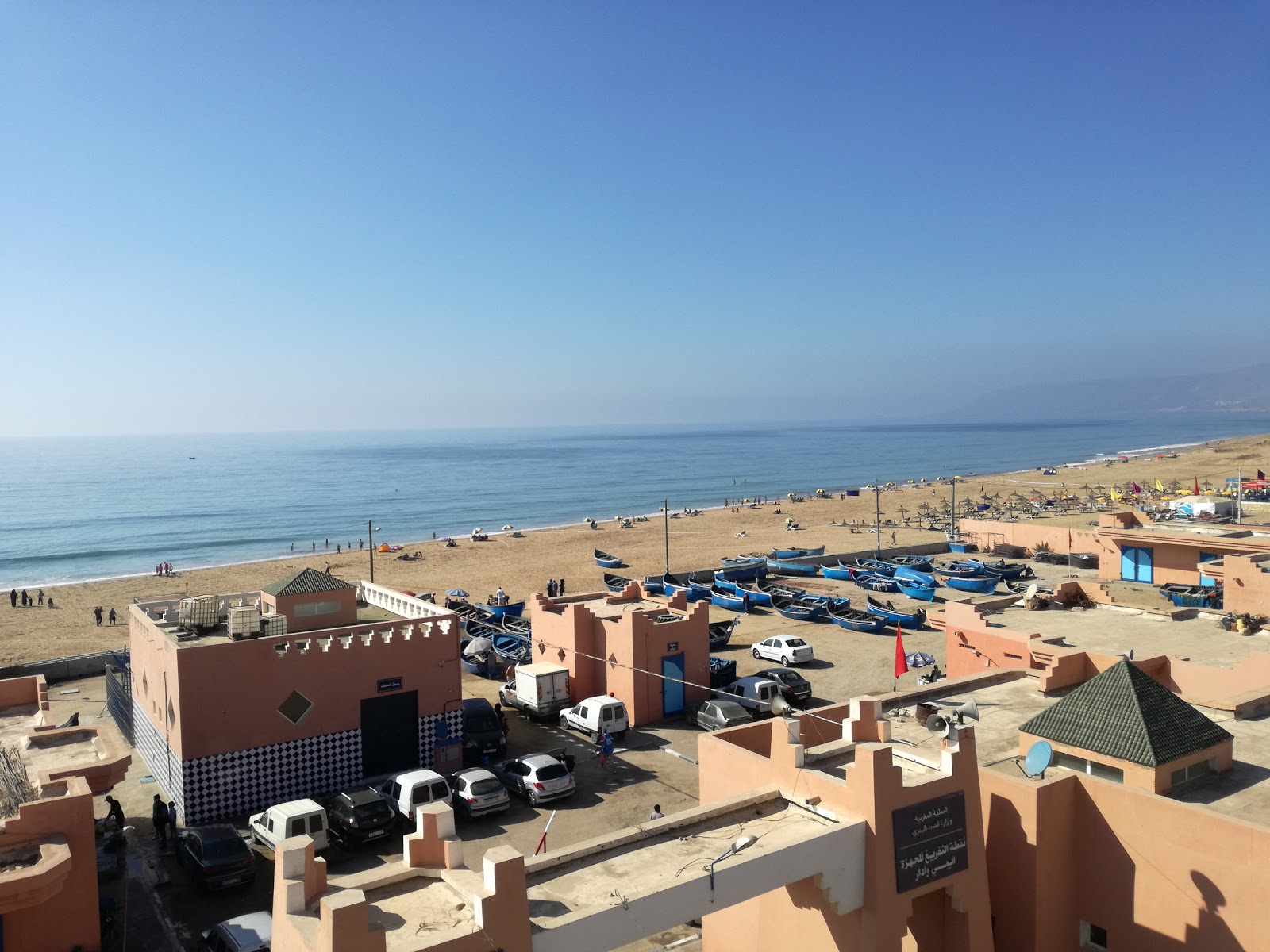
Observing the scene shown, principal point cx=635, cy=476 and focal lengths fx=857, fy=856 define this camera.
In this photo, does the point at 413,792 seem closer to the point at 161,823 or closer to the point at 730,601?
the point at 161,823

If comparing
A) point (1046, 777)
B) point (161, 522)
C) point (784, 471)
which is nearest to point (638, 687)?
point (1046, 777)

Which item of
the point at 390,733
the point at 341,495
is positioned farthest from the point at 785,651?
the point at 341,495

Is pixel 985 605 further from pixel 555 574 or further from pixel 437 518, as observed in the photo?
pixel 437 518

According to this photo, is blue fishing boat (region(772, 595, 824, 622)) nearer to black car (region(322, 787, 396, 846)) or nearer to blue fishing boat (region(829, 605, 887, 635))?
blue fishing boat (region(829, 605, 887, 635))

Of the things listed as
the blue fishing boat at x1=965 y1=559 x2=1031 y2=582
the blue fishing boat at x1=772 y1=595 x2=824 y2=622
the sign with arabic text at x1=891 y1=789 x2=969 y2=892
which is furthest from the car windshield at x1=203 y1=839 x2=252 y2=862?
the blue fishing boat at x1=965 y1=559 x2=1031 y2=582

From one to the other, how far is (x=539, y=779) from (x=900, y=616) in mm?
18586

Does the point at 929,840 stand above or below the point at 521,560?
above

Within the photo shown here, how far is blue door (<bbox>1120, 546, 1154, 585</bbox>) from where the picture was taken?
34219mm

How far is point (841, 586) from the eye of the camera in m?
42.5

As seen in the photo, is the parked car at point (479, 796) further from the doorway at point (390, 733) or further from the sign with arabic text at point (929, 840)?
the sign with arabic text at point (929, 840)

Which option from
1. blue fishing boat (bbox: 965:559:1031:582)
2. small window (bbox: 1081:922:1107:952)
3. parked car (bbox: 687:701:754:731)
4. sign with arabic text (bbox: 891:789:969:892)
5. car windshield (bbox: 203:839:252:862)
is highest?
sign with arabic text (bbox: 891:789:969:892)

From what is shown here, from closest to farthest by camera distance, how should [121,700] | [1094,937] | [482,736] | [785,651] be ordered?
1. [1094,937]
2. [482,736]
3. [121,700]
4. [785,651]

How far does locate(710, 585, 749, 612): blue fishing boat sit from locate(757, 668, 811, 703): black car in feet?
41.1

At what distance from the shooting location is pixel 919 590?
38438 millimetres
